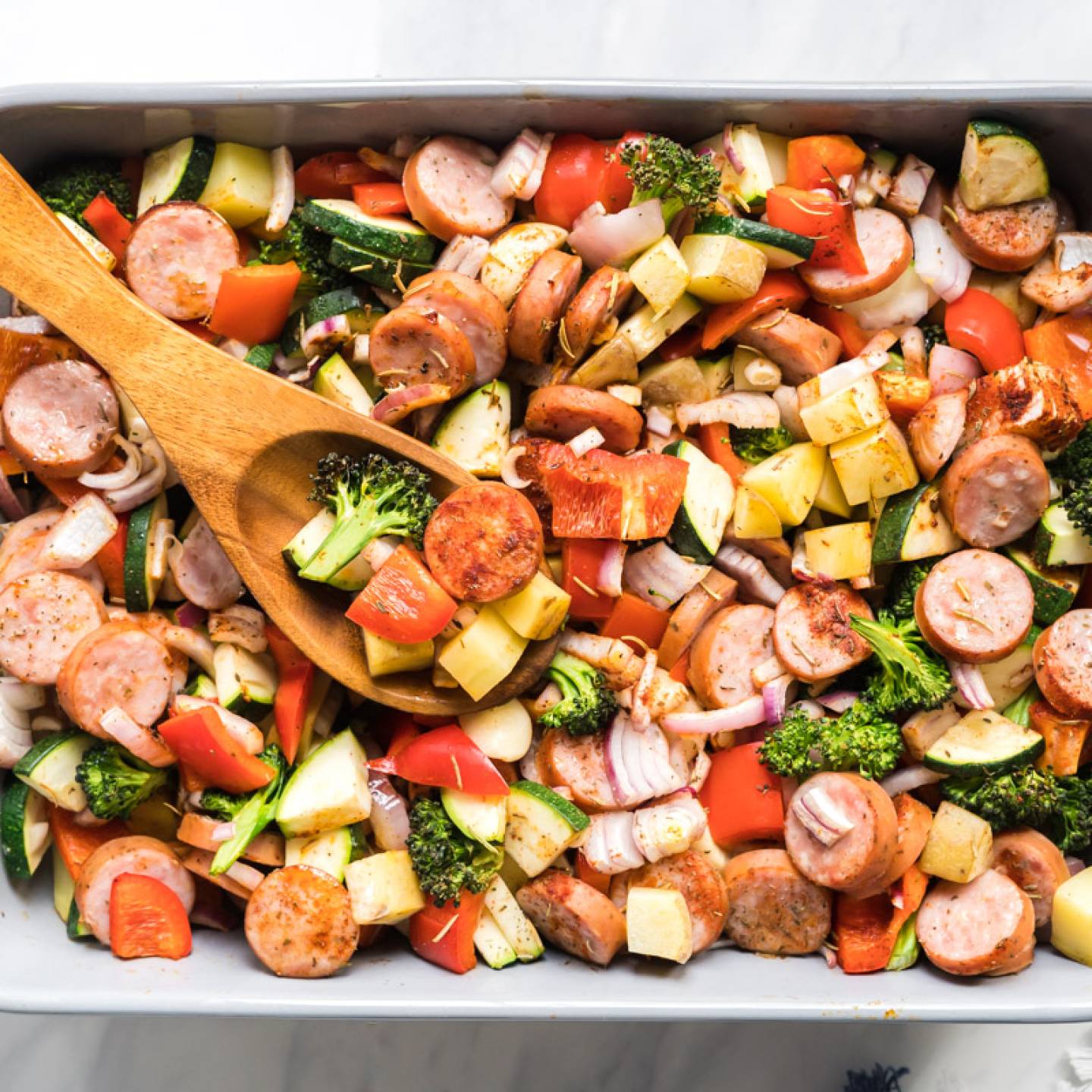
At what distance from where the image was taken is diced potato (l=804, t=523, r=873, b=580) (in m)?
2.93

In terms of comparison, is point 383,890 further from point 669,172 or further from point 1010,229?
point 1010,229

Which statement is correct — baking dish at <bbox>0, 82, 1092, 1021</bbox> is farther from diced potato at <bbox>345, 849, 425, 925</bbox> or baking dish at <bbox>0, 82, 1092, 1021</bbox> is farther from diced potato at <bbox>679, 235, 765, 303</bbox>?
diced potato at <bbox>679, 235, 765, 303</bbox>

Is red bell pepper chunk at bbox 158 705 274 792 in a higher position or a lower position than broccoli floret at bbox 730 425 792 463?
lower

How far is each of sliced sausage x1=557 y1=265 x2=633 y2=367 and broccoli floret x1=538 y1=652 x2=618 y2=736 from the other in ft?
2.55

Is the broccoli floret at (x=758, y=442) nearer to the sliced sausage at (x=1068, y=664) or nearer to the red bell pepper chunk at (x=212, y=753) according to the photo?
the sliced sausage at (x=1068, y=664)

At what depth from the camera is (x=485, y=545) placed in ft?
8.73

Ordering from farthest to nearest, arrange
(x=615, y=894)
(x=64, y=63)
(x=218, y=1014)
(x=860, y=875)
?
(x=64, y=63)
(x=615, y=894)
(x=860, y=875)
(x=218, y=1014)

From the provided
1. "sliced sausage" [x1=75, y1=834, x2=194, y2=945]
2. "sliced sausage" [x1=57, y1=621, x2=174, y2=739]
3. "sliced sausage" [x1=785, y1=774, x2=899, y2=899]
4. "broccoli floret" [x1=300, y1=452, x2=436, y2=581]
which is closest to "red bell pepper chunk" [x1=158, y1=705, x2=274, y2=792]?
"sliced sausage" [x1=57, y1=621, x2=174, y2=739]

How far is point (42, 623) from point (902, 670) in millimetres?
2156

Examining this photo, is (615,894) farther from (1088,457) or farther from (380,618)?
(1088,457)

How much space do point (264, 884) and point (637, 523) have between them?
50.5 inches

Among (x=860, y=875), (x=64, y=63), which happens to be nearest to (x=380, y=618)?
(x=860, y=875)

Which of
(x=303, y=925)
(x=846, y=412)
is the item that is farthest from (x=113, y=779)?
(x=846, y=412)

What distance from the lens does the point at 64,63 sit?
132 inches
